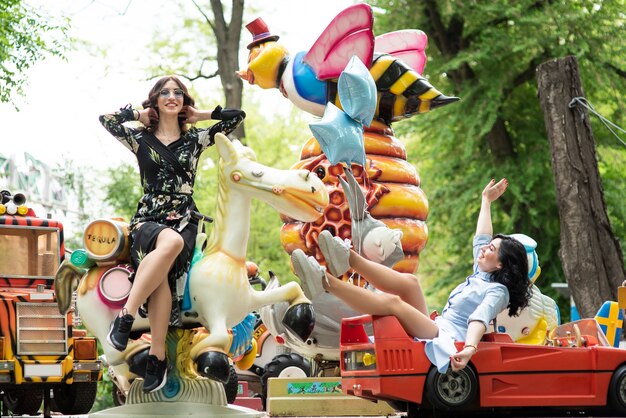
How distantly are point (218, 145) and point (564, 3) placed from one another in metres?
11.9

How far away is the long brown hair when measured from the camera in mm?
6074

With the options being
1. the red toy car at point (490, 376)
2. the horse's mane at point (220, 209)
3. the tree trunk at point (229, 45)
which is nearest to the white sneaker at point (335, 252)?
the red toy car at point (490, 376)

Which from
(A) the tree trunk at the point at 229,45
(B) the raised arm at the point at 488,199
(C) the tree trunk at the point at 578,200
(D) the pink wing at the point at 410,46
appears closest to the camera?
(B) the raised arm at the point at 488,199

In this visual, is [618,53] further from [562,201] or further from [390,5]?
[562,201]

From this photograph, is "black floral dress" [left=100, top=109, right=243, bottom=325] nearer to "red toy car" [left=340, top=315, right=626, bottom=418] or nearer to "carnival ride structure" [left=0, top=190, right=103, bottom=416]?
"red toy car" [left=340, top=315, right=626, bottom=418]

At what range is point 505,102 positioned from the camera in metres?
17.3

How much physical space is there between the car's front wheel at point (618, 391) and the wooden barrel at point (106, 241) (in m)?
2.83

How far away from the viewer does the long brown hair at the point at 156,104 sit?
607 centimetres

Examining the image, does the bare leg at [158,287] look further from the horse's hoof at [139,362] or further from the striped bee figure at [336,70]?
the striped bee figure at [336,70]

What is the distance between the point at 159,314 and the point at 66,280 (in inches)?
30.3

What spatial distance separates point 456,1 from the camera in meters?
16.6

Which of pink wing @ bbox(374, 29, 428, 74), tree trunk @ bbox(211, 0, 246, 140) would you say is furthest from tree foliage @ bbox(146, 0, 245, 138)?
pink wing @ bbox(374, 29, 428, 74)

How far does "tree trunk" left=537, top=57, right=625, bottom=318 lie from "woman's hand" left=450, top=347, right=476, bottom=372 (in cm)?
365

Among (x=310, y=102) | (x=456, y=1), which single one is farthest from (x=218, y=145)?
(x=456, y=1)
